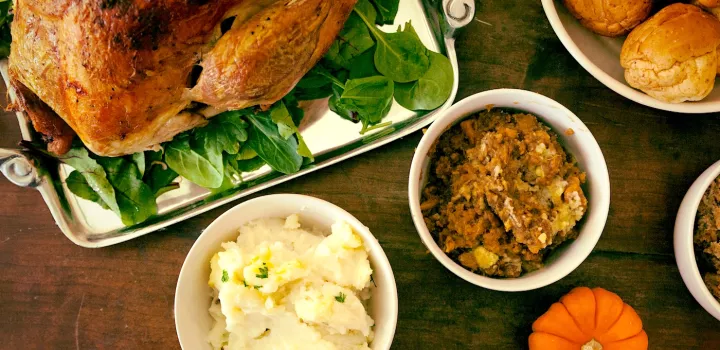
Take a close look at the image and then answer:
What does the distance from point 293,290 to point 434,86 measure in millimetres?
559

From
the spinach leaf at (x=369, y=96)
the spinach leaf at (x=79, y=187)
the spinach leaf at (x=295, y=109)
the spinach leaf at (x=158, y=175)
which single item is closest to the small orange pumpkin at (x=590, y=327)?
the spinach leaf at (x=369, y=96)

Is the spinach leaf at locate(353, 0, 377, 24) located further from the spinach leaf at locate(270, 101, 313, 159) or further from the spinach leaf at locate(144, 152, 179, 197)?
the spinach leaf at locate(144, 152, 179, 197)

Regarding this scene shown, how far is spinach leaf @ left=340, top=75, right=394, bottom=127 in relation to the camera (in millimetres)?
1301

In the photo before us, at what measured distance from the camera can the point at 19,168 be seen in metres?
1.32

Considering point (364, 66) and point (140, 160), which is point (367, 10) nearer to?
point (364, 66)

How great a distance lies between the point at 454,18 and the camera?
4.34 feet

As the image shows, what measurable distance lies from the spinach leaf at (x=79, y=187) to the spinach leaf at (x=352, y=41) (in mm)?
640

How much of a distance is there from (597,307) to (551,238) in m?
0.28

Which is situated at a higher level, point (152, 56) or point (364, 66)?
point (152, 56)

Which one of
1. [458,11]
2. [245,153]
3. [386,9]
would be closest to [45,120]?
[245,153]

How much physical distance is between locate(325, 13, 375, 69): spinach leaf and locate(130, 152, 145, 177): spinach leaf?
48 centimetres

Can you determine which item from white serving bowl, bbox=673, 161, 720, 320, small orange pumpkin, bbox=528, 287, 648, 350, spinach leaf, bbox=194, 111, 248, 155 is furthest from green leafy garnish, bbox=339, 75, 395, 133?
white serving bowl, bbox=673, 161, 720, 320

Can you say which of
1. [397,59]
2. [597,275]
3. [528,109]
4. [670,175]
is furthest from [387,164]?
[670,175]

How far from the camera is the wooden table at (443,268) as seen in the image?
1.43 m
